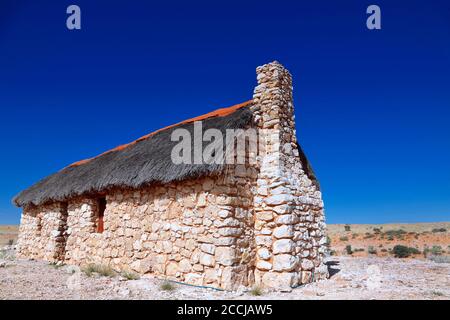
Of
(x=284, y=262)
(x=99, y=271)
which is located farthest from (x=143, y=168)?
(x=284, y=262)

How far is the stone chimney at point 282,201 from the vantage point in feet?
21.6

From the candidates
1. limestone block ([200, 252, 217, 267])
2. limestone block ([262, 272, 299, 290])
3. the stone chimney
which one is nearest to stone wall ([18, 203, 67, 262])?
limestone block ([200, 252, 217, 267])

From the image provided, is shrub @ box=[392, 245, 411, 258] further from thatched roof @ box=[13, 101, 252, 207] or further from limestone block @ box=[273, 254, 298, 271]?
thatched roof @ box=[13, 101, 252, 207]

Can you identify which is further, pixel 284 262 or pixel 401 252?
pixel 401 252

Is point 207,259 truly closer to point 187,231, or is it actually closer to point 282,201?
point 187,231

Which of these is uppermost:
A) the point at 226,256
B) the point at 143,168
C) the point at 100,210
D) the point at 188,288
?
the point at 143,168

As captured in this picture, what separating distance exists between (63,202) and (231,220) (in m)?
7.92

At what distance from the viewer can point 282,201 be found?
675cm

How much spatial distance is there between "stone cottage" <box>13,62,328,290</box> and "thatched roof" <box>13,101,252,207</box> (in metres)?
0.04

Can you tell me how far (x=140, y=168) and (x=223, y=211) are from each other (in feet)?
10.0
